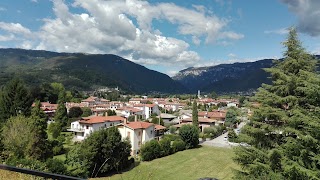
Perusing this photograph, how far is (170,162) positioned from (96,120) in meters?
19.3

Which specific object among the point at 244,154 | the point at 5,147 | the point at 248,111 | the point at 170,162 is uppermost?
the point at 248,111

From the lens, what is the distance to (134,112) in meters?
70.2

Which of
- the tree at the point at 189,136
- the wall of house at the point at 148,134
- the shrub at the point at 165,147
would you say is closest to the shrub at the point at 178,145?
the tree at the point at 189,136

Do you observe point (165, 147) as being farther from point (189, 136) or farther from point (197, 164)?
point (197, 164)

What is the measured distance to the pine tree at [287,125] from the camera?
9.40 meters

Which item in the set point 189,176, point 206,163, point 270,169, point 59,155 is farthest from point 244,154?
point 59,155

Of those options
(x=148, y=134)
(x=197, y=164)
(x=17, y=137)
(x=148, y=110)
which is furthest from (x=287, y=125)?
(x=148, y=110)

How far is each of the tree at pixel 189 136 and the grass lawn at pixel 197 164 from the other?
1353mm

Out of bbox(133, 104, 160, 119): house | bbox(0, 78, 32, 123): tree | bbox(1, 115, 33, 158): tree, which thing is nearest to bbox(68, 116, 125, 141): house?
bbox(0, 78, 32, 123): tree

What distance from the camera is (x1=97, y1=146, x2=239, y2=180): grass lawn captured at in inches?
1041

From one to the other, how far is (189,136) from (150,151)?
854cm

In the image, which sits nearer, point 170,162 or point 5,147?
point 5,147

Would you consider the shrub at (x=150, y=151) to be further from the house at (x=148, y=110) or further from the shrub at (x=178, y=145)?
the house at (x=148, y=110)

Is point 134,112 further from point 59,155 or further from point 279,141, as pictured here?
point 279,141
